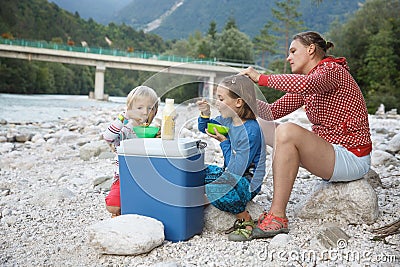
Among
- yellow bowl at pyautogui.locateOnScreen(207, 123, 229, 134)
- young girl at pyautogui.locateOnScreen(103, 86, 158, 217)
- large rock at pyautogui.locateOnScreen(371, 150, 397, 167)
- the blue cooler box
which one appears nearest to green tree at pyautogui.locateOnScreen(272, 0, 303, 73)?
large rock at pyautogui.locateOnScreen(371, 150, 397, 167)

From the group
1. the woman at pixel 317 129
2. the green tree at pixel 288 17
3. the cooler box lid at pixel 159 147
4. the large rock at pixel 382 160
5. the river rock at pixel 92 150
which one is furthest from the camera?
the green tree at pixel 288 17

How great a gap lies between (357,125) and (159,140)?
122 centimetres

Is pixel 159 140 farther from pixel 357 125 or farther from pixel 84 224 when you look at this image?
pixel 357 125

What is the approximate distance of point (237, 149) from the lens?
96.3 inches

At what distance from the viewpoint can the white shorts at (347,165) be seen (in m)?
2.57

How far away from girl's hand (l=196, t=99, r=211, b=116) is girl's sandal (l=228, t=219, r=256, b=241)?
70cm

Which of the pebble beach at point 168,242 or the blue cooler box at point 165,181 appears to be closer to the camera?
the pebble beach at point 168,242

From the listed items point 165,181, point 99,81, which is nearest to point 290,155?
point 165,181

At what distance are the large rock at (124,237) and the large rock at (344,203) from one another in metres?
1.04

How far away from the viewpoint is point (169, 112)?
245 cm

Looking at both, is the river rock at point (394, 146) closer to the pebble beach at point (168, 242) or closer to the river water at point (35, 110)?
the pebble beach at point (168, 242)

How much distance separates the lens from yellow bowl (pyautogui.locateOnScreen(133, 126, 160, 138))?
2545 millimetres

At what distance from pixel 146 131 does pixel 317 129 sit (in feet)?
3.65

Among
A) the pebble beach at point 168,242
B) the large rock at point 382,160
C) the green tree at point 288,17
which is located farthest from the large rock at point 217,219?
the green tree at point 288,17
